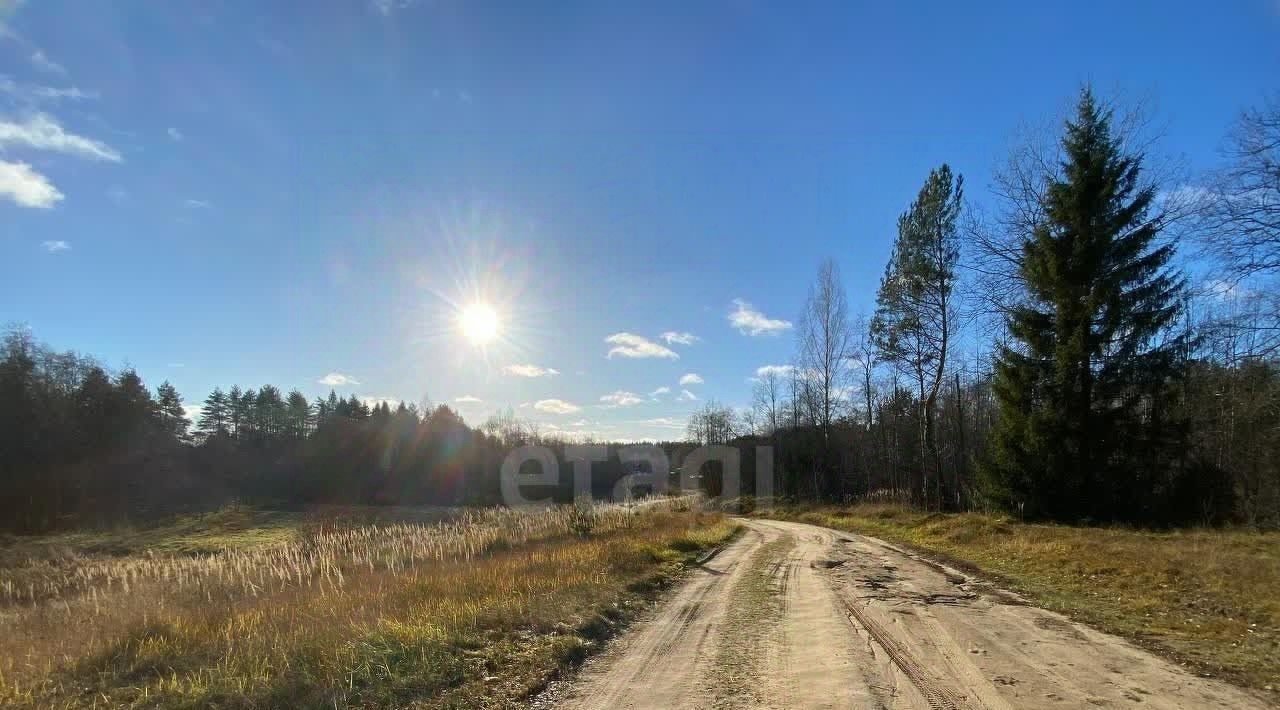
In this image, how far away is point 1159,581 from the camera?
1007 cm

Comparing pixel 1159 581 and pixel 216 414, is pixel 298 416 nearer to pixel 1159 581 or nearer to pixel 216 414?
pixel 216 414

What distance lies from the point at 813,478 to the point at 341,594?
42.2m

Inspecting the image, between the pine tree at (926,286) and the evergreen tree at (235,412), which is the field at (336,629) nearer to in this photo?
the pine tree at (926,286)

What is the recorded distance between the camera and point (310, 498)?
6375cm

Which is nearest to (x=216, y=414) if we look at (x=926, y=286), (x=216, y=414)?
(x=216, y=414)

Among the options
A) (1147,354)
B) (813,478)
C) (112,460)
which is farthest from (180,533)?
(1147,354)

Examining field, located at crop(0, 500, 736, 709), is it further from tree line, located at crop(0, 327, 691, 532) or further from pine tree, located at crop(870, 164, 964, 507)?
tree line, located at crop(0, 327, 691, 532)

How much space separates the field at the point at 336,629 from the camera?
535 cm

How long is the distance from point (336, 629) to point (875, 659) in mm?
6140

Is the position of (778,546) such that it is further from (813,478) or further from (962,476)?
(813,478)

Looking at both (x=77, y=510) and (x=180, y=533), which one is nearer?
(x=180, y=533)

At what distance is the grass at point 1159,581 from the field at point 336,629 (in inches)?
266

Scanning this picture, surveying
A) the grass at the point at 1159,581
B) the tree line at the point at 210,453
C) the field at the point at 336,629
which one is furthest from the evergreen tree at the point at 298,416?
the grass at the point at 1159,581

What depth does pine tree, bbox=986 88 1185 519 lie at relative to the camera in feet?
64.9
